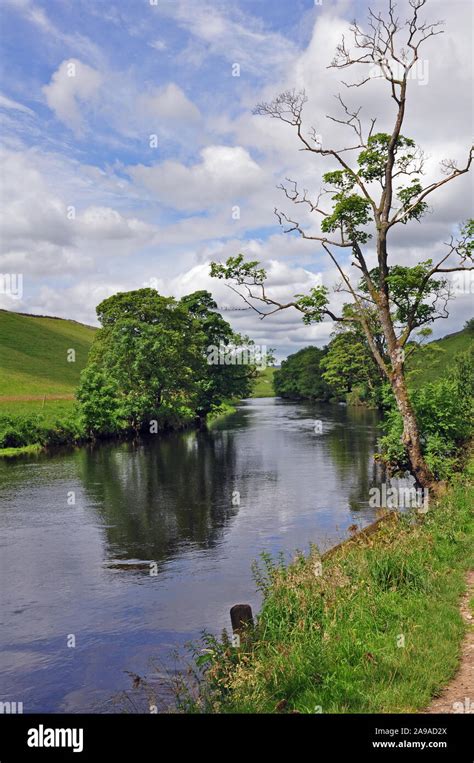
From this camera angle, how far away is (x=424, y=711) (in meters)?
7.65

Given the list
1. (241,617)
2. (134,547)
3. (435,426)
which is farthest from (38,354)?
(241,617)

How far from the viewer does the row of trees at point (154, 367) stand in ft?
176

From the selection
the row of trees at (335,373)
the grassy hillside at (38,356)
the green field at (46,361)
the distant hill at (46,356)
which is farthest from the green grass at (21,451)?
the row of trees at (335,373)

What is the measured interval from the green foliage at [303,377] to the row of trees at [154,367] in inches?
1670

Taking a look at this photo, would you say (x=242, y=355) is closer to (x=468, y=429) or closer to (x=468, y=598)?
(x=468, y=429)

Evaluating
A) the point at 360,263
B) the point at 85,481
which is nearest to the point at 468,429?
the point at 360,263

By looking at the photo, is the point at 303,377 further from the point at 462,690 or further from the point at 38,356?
the point at 462,690

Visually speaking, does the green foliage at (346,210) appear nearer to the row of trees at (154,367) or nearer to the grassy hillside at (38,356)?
the row of trees at (154,367)

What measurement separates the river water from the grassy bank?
6.50 feet

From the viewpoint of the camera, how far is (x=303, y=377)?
5256 inches

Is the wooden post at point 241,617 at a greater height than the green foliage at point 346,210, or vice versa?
the green foliage at point 346,210

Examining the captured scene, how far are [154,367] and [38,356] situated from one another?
55.0 metres

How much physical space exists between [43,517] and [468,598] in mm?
18292

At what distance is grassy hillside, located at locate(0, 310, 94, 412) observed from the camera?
75562 mm
